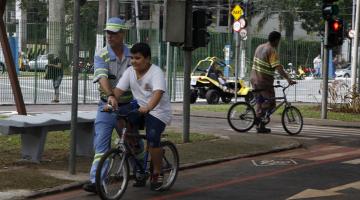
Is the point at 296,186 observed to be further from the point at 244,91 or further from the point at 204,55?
the point at 204,55

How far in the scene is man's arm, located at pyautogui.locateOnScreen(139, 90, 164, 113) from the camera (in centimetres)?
765

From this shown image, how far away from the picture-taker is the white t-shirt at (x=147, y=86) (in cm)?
797

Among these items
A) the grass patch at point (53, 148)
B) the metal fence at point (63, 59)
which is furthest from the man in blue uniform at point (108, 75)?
the metal fence at point (63, 59)

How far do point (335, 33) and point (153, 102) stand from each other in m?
11.8

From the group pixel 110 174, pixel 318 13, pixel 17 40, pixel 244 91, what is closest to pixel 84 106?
pixel 17 40

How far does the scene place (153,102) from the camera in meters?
7.73

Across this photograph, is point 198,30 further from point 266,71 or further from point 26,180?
point 26,180

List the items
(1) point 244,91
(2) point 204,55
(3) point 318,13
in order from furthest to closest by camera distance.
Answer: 1. (3) point 318,13
2. (2) point 204,55
3. (1) point 244,91

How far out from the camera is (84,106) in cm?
2308

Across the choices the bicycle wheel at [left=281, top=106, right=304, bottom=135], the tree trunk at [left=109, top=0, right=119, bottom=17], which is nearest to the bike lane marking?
the bicycle wheel at [left=281, top=106, right=304, bottom=135]

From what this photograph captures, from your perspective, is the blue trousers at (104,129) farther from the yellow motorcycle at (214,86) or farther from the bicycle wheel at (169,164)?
the yellow motorcycle at (214,86)

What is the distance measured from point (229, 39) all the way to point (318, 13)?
40.1 meters

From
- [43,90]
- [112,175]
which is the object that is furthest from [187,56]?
[43,90]

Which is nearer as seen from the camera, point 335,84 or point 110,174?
point 110,174
